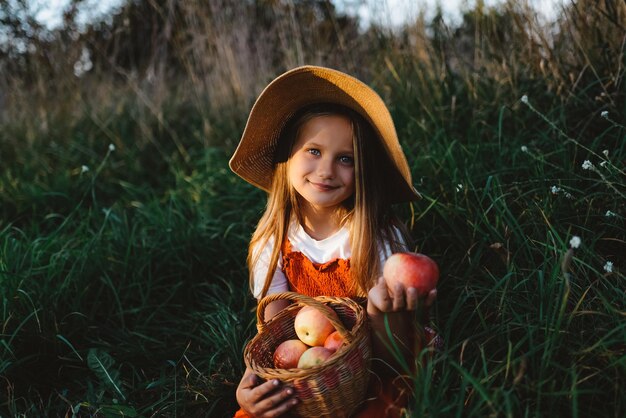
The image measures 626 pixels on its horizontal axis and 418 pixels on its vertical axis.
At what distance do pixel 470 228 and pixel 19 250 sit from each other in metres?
2.13

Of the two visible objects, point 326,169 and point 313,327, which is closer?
point 313,327

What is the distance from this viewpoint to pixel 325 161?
1.90m

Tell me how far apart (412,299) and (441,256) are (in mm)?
875

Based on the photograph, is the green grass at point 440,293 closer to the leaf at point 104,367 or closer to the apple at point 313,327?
the leaf at point 104,367

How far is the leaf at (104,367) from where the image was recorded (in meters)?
2.03

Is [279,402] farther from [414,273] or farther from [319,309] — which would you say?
[414,273]

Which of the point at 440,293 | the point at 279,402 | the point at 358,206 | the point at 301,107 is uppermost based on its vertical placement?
the point at 301,107

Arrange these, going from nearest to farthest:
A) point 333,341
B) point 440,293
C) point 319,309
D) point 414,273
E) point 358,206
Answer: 1. point 414,273
2. point 319,309
3. point 333,341
4. point 358,206
5. point 440,293

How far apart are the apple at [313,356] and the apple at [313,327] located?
68 millimetres

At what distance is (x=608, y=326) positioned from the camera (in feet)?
5.30

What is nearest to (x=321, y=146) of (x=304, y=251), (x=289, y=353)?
(x=304, y=251)

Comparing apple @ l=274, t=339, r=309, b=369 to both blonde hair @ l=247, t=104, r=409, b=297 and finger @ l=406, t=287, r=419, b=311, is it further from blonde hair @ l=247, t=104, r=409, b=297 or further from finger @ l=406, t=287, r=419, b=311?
finger @ l=406, t=287, r=419, b=311

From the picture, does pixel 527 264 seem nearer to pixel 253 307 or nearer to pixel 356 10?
pixel 253 307

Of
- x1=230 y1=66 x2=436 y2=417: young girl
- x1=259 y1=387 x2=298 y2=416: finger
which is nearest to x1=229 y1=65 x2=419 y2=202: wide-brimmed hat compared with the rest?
x1=230 y1=66 x2=436 y2=417: young girl
